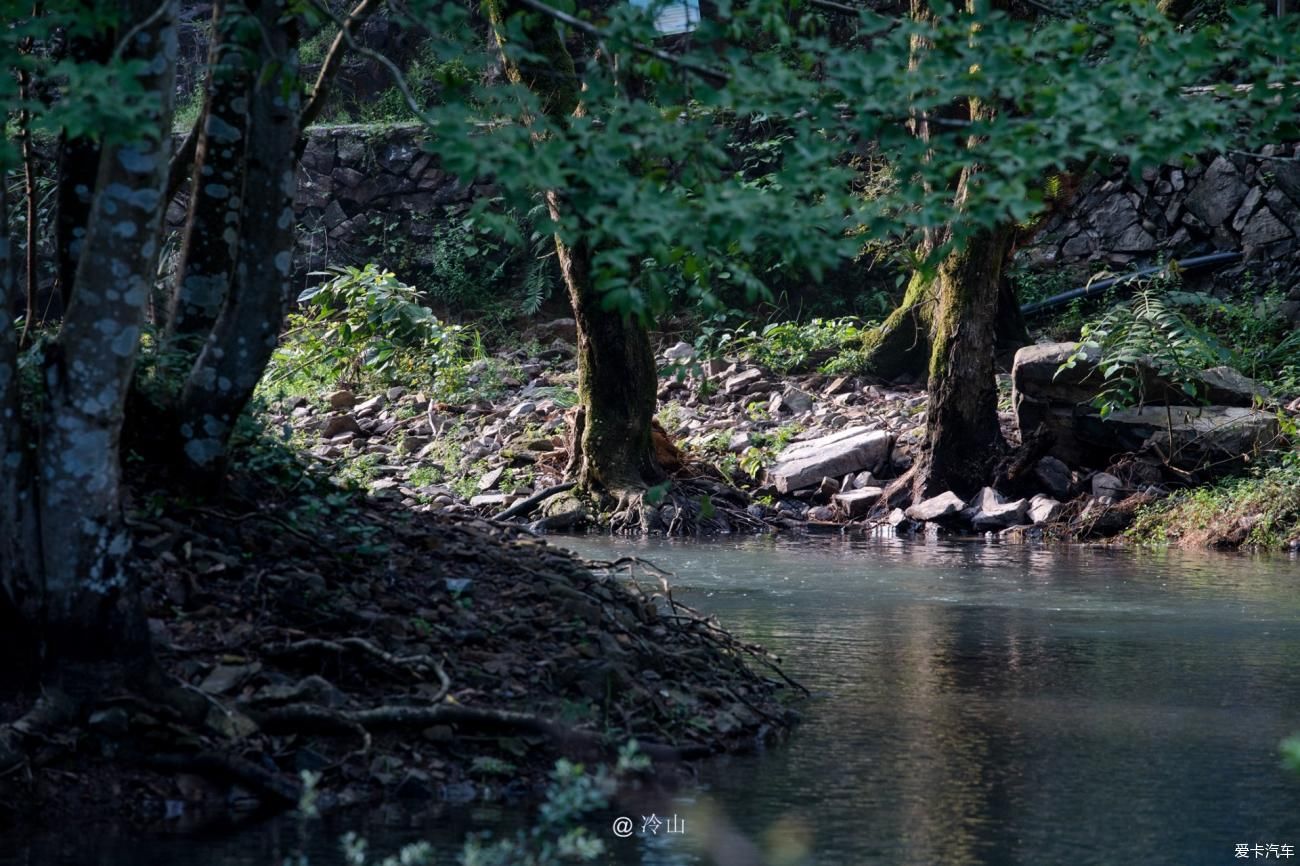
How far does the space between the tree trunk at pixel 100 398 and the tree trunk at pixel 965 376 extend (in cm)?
1073

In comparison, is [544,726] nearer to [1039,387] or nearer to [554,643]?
[554,643]

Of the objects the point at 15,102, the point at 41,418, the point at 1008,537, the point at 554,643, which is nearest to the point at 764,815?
the point at 554,643

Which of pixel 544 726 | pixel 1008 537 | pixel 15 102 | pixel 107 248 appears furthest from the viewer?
pixel 1008 537

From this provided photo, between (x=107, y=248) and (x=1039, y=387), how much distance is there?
38.3ft

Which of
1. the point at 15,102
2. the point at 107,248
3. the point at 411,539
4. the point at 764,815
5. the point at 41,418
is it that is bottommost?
the point at 764,815

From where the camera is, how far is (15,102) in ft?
13.2

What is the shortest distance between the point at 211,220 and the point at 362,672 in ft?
7.18

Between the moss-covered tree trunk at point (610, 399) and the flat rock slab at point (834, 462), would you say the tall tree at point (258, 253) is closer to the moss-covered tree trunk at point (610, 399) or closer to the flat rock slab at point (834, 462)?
the moss-covered tree trunk at point (610, 399)

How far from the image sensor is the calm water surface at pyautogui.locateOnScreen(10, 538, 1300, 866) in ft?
14.9

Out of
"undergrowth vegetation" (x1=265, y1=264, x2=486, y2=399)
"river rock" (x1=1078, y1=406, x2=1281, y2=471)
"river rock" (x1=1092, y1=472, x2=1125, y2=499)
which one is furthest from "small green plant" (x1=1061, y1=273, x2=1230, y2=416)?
"undergrowth vegetation" (x1=265, y1=264, x2=486, y2=399)

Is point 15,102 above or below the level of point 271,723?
above

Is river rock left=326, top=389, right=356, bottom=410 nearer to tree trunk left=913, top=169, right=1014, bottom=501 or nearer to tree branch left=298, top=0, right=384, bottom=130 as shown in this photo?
tree trunk left=913, top=169, right=1014, bottom=501

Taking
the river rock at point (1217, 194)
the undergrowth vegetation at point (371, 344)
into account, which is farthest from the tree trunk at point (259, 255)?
the river rock at point (1217, 194)

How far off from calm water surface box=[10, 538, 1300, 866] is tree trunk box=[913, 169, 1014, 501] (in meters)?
3.60
